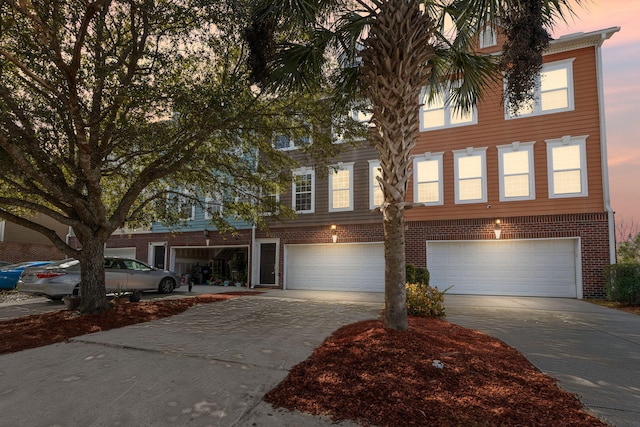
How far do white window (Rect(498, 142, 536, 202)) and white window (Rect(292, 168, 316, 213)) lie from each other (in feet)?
23.7

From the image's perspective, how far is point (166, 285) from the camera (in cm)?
1316

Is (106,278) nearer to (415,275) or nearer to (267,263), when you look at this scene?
(267,263)

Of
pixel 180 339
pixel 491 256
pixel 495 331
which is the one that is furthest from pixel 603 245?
pixel 180 339

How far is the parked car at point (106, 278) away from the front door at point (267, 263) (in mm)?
3904

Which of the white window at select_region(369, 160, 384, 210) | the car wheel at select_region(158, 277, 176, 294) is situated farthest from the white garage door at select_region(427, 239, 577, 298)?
the car wheel at select_region(158, 277, 176, 294)

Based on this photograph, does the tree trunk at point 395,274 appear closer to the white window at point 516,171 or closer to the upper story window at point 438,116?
the white window at point 516,171

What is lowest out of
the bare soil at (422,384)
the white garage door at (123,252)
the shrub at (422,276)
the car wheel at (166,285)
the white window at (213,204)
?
the car wheel at (166,285)

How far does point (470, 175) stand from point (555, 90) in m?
3.87

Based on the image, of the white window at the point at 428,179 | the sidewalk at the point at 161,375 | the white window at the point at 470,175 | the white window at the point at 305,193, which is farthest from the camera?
the white window at the point at 305,193

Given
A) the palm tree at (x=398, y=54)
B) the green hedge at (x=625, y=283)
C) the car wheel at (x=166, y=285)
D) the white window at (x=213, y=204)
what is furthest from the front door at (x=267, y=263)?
the green hedge at (x=625, y=283)

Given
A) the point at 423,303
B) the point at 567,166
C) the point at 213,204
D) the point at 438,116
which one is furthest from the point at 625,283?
the point at 213,204

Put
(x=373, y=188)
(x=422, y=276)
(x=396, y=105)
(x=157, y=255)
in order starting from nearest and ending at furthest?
(x=396, y=105), (x=422, y=276), (x=373, y=188), (x=157, y=255)

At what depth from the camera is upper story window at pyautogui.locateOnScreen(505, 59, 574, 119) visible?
39.9ft

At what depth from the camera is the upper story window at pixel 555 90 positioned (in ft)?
39.9
